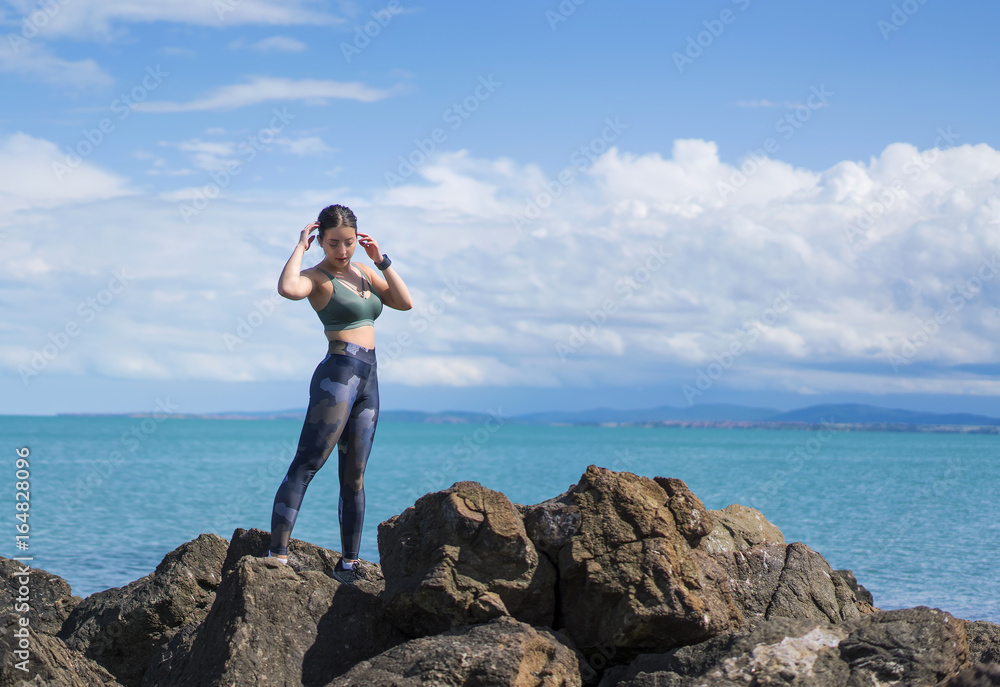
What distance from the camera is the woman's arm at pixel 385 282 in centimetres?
715

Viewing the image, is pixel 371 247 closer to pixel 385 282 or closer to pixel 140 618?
pixel 385 282

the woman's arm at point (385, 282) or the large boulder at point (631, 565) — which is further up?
the woman's arm at point (385, 282)

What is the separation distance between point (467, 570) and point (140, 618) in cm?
326

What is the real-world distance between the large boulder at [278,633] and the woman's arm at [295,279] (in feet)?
6.04

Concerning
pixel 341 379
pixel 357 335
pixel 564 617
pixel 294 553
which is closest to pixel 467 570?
pixel 564 617

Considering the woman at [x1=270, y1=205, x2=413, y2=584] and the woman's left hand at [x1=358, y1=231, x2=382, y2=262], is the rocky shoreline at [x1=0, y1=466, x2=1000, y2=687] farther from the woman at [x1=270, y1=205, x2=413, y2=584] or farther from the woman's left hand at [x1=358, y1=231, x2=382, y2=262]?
the woman's left hand at [x1=358, y1=231, x2=382, y2=262]

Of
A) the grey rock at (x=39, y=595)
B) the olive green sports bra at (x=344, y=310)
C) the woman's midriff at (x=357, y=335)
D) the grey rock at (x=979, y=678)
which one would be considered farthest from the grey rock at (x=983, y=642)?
the grey rock at (x=39, y=595)

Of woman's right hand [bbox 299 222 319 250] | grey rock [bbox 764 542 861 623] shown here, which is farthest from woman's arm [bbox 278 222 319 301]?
grey rock [bbox 764 542 861 623]

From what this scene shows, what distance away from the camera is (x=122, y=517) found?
32812mm

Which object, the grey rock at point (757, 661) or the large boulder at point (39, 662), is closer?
the grey rock at point (757, 661)

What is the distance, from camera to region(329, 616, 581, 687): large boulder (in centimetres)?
503

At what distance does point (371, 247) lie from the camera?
716 centimetres

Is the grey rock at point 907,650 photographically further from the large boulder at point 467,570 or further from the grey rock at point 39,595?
the grey rock at point 39,595

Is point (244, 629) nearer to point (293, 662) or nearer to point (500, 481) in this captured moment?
point (293, 662)
